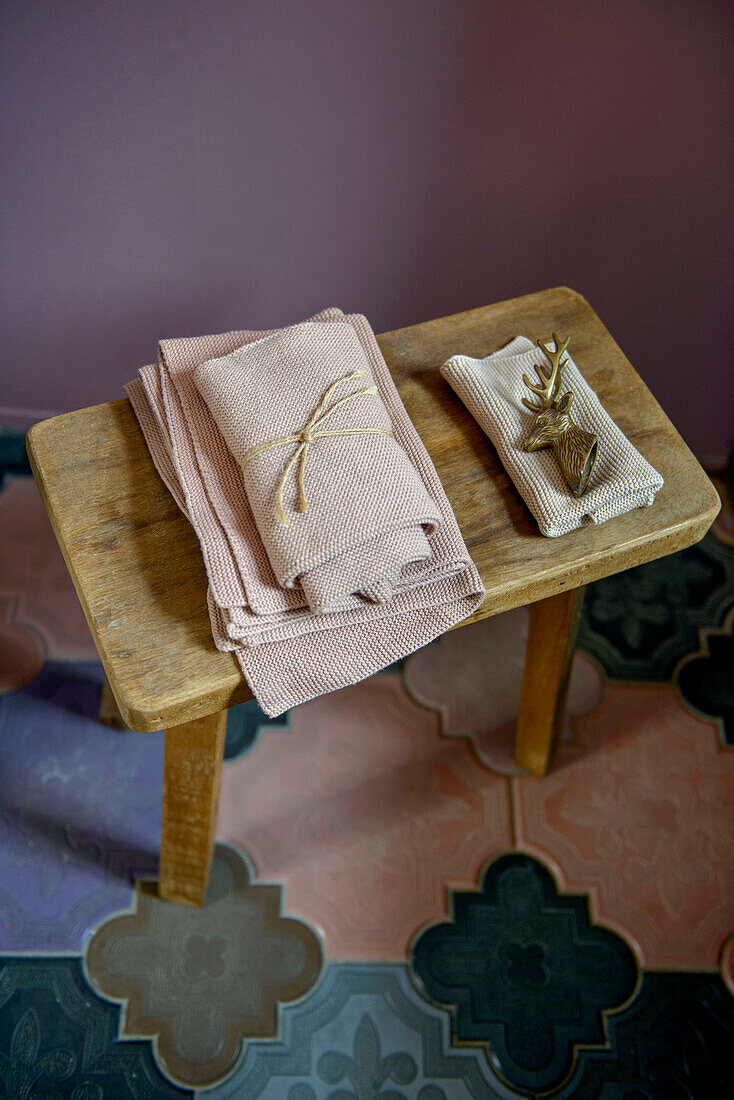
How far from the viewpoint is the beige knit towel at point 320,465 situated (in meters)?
0.78

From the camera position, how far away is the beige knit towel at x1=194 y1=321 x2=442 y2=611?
78cm

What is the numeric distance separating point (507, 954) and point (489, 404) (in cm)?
68

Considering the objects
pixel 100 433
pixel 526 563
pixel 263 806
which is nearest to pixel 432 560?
pixel 526 563

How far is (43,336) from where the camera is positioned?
1.38 meters

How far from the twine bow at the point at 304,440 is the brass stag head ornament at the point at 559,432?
15 centimetres

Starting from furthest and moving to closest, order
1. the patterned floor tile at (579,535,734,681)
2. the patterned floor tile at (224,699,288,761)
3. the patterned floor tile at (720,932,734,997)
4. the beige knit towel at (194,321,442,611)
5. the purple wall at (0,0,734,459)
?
1. the patterned floor tile at (579,535,734,681)
2. the patterned floor tile at (224,699,288,761)
3. the patterned floor tile at (720,932,734,997)
4. the purple wall at (0,0,734,459)
5. the beige knit towel at (194,321,442,611)

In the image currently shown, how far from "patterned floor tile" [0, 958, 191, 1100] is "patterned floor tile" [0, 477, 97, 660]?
42 cm

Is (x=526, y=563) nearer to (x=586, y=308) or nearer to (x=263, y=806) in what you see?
(x=586, y=308)

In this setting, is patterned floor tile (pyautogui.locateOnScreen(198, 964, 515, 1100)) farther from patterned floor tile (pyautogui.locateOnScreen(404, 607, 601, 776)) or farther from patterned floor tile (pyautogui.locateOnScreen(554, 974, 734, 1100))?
patterned floor tile (pyautogui.locateOnScreen(404, 607, 601, 776))

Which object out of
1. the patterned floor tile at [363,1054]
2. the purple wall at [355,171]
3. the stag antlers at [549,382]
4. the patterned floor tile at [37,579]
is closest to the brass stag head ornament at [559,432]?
the stag antlers at [549,382]

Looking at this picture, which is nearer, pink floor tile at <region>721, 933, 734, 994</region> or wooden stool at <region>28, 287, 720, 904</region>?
wooden stool at <region>28, 287, 720, 904</region>

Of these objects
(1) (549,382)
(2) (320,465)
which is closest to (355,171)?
(1) (549,382)

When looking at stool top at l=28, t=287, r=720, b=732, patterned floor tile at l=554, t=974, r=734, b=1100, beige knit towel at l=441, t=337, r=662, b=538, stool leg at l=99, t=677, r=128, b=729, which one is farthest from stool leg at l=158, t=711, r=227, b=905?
patterned floor tile at l=554, t=974, r=734, b=1100

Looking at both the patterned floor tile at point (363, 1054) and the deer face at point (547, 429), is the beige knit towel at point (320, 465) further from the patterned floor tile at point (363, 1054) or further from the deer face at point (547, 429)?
the patterned floor tile at point (363, 1054)
